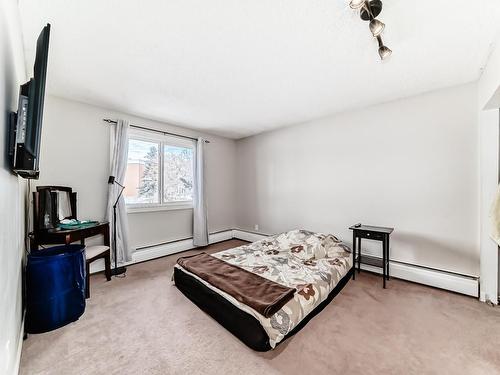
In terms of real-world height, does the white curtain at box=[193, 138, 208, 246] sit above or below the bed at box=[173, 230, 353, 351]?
above

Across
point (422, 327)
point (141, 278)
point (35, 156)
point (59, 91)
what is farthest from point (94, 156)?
point (422, 327)

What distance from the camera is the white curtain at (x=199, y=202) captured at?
425 cm

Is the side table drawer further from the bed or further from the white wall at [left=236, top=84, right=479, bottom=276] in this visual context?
the white wall at [left=236, top=84, right=479, bottom=276]

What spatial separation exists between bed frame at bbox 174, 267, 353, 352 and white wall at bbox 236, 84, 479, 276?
1.19 meters

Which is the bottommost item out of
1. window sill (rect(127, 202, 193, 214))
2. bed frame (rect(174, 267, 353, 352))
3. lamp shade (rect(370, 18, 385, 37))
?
bed frame (rect(174, 267, 353, 352))

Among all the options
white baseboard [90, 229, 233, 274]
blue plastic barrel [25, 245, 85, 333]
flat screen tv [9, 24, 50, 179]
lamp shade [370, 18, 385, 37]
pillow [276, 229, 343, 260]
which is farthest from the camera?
white baseboard [90, 229, 233, 274]

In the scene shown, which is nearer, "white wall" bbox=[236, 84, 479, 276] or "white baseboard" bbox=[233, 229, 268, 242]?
"white wall" bbox=[236, 84, 479, 276]

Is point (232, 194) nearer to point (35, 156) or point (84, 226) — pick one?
point (84, 226)

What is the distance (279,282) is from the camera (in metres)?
2.14

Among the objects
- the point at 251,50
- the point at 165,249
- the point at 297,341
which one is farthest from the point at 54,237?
the point at 251,50

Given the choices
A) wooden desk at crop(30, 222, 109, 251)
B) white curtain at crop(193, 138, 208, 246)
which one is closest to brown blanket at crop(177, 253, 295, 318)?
wooden desk at crop(30, 222, 109, 251)

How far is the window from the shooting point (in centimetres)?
358

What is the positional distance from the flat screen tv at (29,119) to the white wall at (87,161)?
2.01m

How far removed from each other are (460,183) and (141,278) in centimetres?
419
